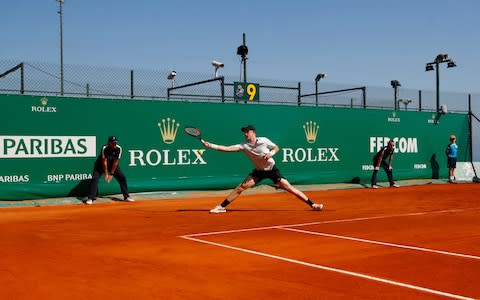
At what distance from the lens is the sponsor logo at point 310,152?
1786 centimetres

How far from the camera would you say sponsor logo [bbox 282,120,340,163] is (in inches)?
703

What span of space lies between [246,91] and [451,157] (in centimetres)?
907

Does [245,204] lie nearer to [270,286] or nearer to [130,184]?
[130,184]

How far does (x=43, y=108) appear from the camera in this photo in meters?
13.7

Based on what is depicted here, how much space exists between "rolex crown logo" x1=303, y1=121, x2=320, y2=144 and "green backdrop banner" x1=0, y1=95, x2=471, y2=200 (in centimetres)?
3

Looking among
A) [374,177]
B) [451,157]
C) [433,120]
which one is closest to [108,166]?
[374,177]

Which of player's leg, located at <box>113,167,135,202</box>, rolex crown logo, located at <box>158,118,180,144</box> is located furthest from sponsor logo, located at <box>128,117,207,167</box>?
player's leg, located at <box>113,167,135,202</box>

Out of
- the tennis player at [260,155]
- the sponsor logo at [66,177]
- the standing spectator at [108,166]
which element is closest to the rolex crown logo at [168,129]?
the standing spectator at [108,166]

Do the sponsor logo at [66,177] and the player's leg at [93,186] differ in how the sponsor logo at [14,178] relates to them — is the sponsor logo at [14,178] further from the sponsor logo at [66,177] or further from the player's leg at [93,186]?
the player's leg at [93,186]

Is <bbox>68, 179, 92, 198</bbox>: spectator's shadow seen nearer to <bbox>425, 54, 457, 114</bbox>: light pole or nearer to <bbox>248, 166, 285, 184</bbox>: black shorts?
<bbox>248, 166, 285, 184</bbox>: black shorts

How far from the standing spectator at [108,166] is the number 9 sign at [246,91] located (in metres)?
5.01

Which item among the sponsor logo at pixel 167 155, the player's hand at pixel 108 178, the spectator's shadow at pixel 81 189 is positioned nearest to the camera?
the player's hand at pixel 108 178

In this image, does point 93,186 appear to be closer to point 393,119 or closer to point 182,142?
point 182,142

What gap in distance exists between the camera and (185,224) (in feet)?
30.4
